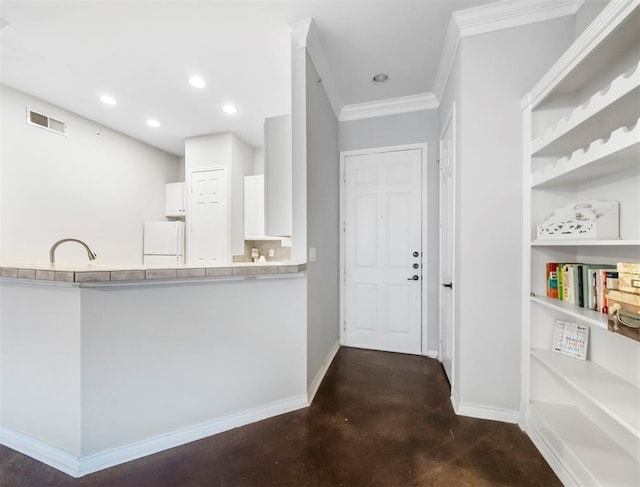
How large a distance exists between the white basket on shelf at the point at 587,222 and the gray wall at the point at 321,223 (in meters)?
1.53

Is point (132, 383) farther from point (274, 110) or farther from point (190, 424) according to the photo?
point (274, 110)

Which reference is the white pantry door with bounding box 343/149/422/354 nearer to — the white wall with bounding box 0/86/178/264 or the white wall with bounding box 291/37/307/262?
the white wall with bounding box 291/37/307/262

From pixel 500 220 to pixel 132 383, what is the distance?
2.45 meters

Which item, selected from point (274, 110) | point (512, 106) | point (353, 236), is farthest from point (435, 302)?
point (274, 110)

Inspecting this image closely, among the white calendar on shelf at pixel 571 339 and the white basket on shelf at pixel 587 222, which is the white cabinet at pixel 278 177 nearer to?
the white basket on shelf at pixel 587 222

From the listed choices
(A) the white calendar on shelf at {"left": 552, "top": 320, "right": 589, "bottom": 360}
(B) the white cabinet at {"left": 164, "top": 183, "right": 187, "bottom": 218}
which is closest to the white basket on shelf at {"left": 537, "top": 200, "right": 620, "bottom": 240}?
(A) the white calendar on shelf at {"left": 552, "top": 320, "right": 589, "bottom": 360}

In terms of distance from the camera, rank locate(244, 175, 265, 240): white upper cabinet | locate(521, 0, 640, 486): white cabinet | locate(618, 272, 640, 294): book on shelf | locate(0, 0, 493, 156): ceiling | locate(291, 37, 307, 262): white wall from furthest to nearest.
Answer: locate(244, 175, 265, 240): white upper cabinet → locate(291, 37, 307, 262): white wall → locate(0, 0, 493, 156): ceiling → locate(521, 0, 640, 486): white cabinet → locate(618, 272, 640, 294): book on shelf

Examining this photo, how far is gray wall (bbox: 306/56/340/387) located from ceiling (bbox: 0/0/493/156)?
0.35 metres

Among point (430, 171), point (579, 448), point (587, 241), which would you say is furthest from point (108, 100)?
point (579, 448)

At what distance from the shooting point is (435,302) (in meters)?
2.75

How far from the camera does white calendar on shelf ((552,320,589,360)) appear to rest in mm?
1486

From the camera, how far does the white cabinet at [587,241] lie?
1104mm

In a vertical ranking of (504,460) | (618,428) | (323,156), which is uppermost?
(323,156)

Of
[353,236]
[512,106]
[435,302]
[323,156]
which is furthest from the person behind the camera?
[353,236]
